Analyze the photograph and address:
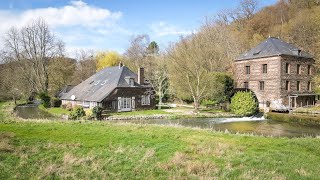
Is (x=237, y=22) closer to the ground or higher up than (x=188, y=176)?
higher up

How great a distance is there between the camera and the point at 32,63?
2048 inches

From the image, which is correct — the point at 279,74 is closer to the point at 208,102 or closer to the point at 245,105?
the point at 245,105

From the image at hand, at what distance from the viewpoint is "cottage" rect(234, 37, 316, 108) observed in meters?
37.7

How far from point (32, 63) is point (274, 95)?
38498 mm

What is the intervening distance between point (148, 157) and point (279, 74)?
30850 millimetres

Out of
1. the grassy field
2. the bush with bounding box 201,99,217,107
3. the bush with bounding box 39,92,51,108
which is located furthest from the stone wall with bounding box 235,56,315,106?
the bush with bounding box 39,92,51,108

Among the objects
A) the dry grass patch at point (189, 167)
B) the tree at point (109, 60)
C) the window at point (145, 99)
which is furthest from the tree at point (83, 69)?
the dry grass patch at point (189, 167)

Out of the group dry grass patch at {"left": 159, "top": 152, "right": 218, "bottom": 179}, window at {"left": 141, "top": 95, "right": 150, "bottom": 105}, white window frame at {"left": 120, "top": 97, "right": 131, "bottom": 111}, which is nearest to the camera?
dry grass patch at {"left": 159, "top": 152, "right": 218, "bottom": 179}

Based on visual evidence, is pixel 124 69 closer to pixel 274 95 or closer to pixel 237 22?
pixel 274 95

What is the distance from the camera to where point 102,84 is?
3869cm

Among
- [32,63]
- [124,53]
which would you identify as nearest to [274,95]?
[32,63]

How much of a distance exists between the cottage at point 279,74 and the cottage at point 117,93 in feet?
45.0

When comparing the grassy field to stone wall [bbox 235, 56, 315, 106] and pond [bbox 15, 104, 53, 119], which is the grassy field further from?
stone wall [bbox 235, 56, 315, 106]

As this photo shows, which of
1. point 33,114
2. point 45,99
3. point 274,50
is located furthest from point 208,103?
point 45,99
